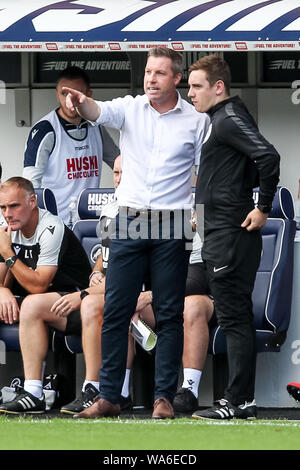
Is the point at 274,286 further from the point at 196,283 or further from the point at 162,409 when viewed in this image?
the point at 162,409

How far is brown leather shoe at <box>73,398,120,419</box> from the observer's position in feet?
24.8

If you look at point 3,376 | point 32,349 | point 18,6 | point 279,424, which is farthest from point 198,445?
point 18,6

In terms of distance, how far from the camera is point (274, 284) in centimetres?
888

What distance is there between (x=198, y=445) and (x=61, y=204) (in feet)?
14.5

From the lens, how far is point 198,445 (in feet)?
20.3

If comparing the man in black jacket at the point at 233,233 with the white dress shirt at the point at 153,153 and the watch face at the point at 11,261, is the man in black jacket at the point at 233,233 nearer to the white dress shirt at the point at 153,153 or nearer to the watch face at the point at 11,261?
the white dress shirt at the point at 153,153

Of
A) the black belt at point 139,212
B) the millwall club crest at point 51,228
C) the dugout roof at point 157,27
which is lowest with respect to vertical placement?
the millwall club crest at point 51,228

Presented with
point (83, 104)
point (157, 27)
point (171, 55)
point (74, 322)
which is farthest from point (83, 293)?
point (157, 27)

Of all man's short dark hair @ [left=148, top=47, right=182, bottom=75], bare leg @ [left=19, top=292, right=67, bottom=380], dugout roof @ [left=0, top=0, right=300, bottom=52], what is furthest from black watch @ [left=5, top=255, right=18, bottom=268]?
dugout roof @ [left=0, top=0, right=300, bottom=52]

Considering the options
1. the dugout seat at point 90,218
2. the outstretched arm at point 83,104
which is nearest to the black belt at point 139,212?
the outstretched arm at point 83,104

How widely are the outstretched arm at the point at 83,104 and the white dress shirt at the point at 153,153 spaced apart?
5.0 inches

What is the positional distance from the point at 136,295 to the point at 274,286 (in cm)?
151

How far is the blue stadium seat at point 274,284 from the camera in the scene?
8.70m

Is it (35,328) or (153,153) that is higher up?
(153,153)
